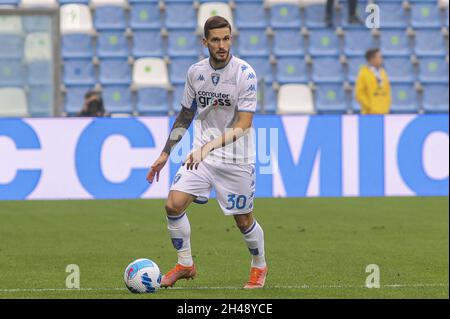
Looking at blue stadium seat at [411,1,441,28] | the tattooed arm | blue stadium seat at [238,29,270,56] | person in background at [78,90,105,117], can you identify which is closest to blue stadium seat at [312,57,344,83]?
blue stadium seat at [238,29,270,56]

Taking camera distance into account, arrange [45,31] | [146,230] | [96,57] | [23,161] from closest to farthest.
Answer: [146,230] → [23,161] → [45,31] → [96,57]

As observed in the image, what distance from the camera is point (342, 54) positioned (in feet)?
72.3

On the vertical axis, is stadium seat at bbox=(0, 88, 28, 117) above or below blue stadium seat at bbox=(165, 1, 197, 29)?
below

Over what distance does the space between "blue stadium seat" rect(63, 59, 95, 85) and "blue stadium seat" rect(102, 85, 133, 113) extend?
0.37 metres

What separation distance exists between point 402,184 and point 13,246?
7.31 meters

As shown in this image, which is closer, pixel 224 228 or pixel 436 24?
pixel 224 228

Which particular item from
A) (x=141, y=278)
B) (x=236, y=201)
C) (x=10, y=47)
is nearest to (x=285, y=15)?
(x=10, y=47)

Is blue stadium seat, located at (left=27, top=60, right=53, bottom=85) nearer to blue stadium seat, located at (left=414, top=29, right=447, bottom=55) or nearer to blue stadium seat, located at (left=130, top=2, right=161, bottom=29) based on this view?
blue stadium seat, located at (left=130, top=2, right=161, bottom=29)

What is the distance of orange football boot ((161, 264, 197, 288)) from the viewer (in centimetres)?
855

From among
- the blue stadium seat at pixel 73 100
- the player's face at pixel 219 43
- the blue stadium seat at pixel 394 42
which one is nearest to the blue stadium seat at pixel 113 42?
the blue stadium seat at pixel 73 100

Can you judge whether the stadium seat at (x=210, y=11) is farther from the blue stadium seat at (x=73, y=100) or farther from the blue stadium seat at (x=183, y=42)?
the blue stadium seat at (x=73, y=100)

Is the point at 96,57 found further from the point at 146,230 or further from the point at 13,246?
the point at 13,246

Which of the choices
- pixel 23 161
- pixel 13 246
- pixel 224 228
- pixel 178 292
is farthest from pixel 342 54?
pixel 178 292

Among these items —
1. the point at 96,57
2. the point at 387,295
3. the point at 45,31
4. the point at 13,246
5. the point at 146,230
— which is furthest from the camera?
the point at 96,57
